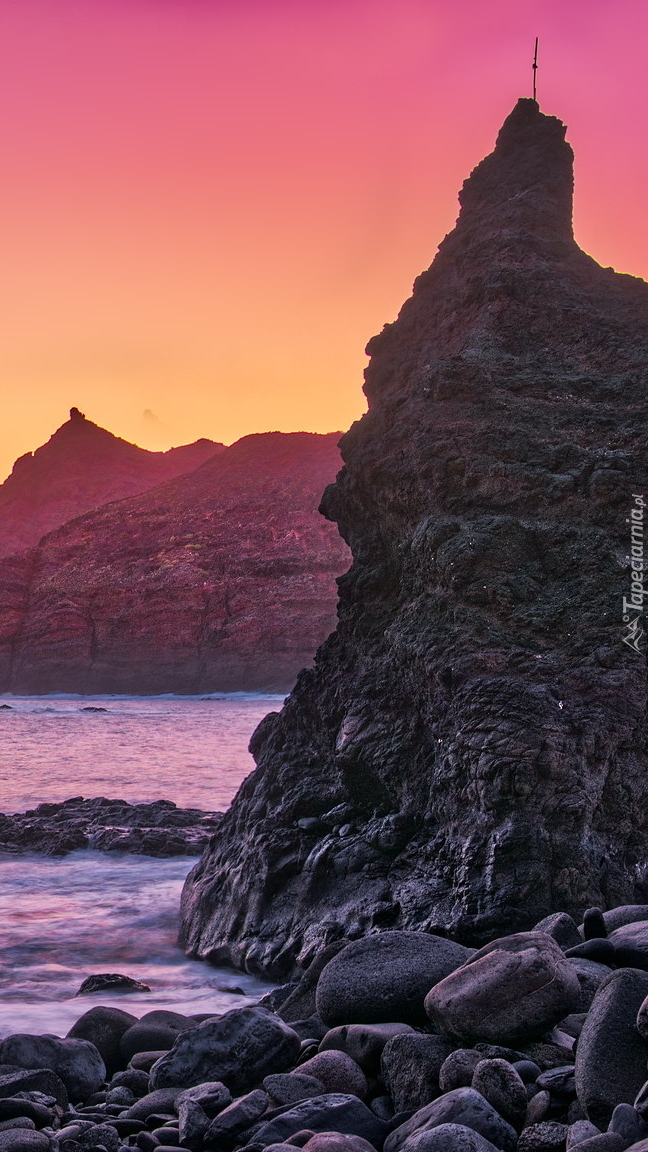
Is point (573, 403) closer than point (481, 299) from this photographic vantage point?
Yes

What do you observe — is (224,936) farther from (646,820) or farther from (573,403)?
(573,403)

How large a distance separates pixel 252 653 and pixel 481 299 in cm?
6527

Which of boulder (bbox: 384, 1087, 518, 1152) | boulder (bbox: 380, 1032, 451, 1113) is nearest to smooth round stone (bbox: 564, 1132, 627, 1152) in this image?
boulder (bbox: 384, 1087, 518, 1152)

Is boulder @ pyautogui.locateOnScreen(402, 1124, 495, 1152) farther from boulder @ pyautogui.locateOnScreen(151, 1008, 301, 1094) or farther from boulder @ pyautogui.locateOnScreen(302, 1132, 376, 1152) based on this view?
boulder @ pyautogui.locateOnScreen(151, 1008, 301, 1094)

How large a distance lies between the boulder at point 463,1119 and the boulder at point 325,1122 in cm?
14

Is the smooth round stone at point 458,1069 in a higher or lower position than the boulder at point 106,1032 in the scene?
higher

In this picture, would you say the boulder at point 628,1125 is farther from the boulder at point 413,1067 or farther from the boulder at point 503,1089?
the boulder at point 413,1067

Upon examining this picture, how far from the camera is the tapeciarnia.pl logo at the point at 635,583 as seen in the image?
6.56 metres

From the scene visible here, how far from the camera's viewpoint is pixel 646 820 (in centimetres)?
601

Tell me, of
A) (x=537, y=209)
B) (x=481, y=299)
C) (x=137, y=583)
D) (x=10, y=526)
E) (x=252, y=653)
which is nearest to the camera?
(x=481, y=299)

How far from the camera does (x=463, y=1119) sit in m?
3.25

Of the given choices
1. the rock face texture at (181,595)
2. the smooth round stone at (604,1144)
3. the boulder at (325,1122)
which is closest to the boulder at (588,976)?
the boulder at (325,1122)

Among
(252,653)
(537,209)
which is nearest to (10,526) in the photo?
(252,653)

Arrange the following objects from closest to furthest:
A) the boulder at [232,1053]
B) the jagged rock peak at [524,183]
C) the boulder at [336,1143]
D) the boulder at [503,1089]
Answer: the boulder at [336,1143]
the boulder at [503,1089]
the boulder at [232,1053]
the jagged rock peak at [524,183]
